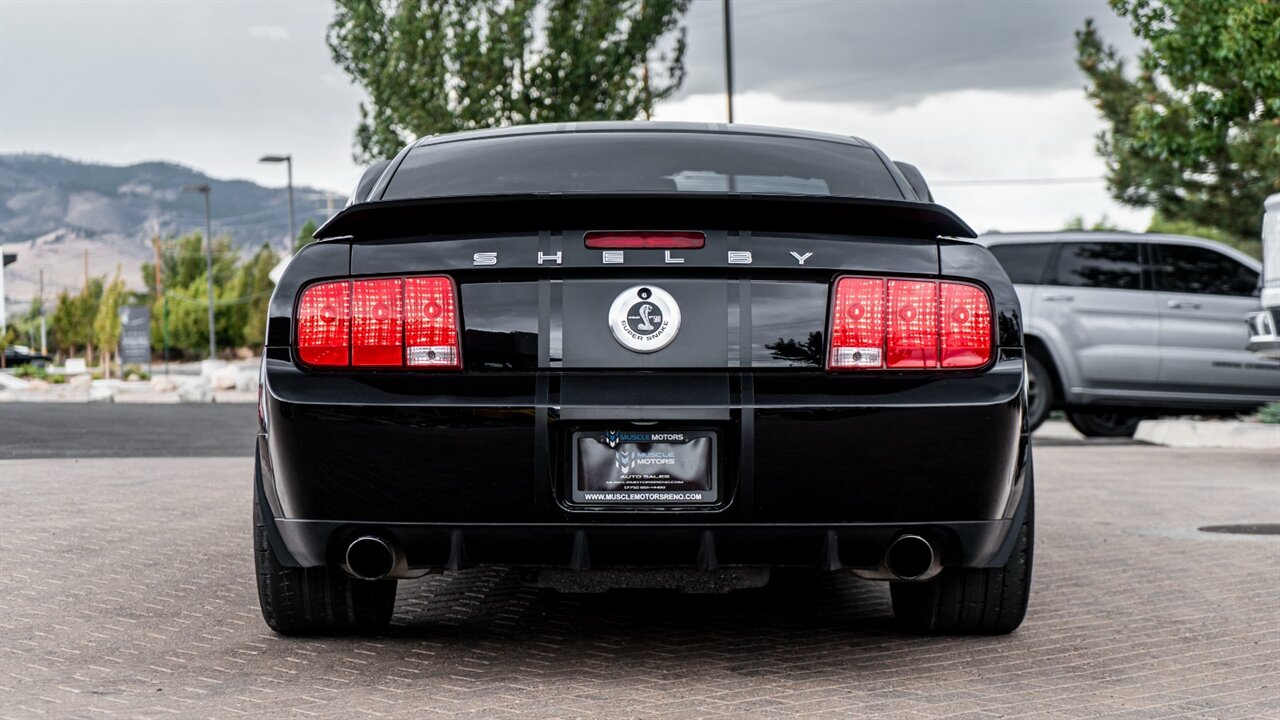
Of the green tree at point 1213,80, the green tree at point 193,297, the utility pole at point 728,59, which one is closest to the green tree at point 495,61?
the utility pole at point 728,59

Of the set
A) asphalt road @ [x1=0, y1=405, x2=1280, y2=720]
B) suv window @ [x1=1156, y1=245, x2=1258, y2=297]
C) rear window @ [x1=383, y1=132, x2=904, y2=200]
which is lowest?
asphalt road @ [x1=0, y1=405, x2=1280, y2=720]

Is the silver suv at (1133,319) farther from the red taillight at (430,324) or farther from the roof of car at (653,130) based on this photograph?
the red taillight at (430,324)

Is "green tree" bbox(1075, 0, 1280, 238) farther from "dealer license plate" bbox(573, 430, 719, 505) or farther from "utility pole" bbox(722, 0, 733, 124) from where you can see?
"dealer license plate" bbox(573, 430, 719, 505)

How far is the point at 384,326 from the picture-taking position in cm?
408

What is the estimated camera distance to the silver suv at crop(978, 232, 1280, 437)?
48.1 ft

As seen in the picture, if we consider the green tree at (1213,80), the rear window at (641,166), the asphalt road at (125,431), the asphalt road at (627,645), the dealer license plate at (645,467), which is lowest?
the asphalt road at (125,431)

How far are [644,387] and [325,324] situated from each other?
2.80 feet

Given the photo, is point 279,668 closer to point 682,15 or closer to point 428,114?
point 428,114

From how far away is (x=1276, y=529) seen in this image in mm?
8125

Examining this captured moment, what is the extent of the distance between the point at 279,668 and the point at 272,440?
0.66 metres

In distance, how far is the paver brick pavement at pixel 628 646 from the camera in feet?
13.1

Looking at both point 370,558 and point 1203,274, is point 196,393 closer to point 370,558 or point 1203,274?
point 1203,274


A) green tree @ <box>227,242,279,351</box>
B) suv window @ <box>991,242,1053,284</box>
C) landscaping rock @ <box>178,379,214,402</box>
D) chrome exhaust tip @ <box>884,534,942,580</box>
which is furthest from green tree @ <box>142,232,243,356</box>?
chrome exhaust tip @ <box>884,534,942,580</box>

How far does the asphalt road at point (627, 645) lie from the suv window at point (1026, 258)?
7.36 meters
